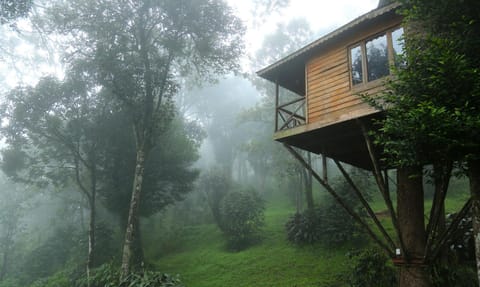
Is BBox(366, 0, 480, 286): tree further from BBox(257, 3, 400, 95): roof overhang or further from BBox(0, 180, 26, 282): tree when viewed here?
BBox(0, 180, 26, 282): tree

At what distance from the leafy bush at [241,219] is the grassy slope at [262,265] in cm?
67

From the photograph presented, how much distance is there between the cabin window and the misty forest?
5 cm

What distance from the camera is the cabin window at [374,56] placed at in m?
7.72

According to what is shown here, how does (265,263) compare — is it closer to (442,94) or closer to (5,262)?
(442,94)

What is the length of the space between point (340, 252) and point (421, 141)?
347 inches

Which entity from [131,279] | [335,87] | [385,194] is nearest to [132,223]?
[131,279]

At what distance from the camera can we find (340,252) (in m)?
12.8

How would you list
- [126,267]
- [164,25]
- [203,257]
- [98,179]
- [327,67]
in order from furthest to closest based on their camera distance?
1. [98,179]
2. [203,257]
3. [164,25]
4. [126,267]
5. [327,67]

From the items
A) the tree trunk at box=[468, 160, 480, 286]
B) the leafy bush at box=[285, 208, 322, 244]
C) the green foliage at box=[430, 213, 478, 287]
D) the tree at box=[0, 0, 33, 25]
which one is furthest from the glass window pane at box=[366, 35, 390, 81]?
the tree at box=[0, 0, 33, 25]

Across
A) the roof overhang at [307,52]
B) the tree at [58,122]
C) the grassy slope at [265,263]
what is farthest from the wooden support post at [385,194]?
the tree at [58,122]

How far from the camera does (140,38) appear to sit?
1450cm

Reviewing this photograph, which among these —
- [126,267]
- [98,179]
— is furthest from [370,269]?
[98,179]

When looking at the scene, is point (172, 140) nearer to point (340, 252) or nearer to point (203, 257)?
point (203, 257)

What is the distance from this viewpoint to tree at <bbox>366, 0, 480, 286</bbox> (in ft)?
15.8
